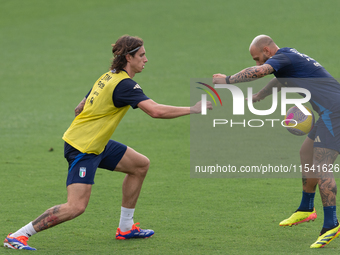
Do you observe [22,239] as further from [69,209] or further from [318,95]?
[318,95]

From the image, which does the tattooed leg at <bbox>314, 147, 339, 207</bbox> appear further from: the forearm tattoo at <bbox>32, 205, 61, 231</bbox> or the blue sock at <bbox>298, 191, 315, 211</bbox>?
the forearm tattoo at <bbox>32, 205, 61, 231</bbox>

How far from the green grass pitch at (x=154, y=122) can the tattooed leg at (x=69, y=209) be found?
0.36 metres

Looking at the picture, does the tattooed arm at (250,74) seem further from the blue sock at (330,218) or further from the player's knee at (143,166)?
the blue sock at (330,218)

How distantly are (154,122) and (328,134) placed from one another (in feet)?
29.9

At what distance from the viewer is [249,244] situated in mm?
5930

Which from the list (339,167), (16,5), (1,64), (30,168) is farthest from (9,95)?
(16,5)

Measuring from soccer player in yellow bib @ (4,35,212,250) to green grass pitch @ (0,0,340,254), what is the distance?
1.56 feet

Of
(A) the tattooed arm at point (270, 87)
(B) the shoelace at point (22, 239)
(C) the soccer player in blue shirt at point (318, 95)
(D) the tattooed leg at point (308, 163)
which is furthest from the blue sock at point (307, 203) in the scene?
(B) the shoelace at point (22, 239)

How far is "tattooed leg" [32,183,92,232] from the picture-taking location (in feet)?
18.4

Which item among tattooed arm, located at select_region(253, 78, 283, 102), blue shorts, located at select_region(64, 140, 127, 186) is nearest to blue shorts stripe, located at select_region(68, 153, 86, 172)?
blue shorts, located at select_region(64, 140, 127, 186)

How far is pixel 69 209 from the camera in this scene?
560 cm

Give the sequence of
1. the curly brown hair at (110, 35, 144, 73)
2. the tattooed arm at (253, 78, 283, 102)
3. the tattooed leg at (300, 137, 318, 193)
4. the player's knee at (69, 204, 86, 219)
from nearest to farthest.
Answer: the player's knee at (69, 204, 86, 219), the curly brown hair at (110, 35, 144, 73), the tattooed leg at (300, 137, 318, 193), the tattooed arm at (253, 78, 283, 102)

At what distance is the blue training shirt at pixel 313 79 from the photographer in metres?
6.02

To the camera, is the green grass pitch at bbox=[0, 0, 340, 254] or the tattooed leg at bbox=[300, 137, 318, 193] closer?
the green grass pitch at bbox=[0, 0, 340, 254]
